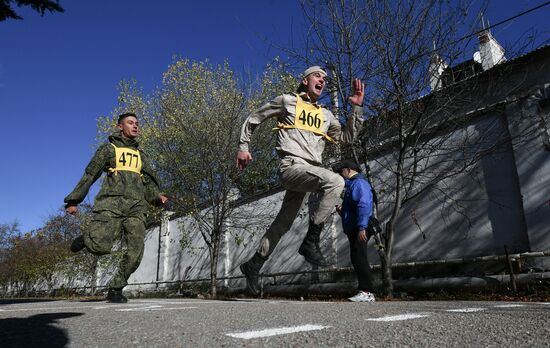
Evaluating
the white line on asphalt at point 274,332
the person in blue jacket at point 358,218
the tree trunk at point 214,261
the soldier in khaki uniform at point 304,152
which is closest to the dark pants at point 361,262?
the person in blue jacket at point 358,218

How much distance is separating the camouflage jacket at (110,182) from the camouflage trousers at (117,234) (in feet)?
0.54

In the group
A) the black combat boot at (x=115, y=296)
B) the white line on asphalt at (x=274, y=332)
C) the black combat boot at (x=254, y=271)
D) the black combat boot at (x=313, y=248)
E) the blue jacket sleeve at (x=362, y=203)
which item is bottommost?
the white line on asphalt at (x=274, y=332)

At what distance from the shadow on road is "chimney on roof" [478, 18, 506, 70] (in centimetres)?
752

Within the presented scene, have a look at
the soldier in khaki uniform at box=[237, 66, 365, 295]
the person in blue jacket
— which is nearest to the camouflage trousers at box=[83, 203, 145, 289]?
the soldier in khaki uniform at box=[237, 66, 365, 295]

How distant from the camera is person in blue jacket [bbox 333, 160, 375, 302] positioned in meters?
5.39

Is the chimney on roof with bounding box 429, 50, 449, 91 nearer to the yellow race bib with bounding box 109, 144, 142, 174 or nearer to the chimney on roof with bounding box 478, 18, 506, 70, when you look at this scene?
the chimney on roof with bounding box 478, 18, 506, 70

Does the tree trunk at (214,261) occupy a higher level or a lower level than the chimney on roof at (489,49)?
lower

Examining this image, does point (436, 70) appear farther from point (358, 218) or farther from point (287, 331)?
point (287, 331)

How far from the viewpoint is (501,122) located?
27.3ft

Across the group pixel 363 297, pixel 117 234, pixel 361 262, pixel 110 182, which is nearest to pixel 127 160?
pixel 110 182

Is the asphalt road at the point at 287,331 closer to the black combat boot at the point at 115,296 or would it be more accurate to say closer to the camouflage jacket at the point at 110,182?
the camouflage jacket at the point at 110,182

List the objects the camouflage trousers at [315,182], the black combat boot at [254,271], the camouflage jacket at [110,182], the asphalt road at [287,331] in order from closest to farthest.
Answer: the asphalt road at [287,331] < the camouflage trousers at [315,182] < the black combat boot at [254,271] < the camouflage jacket at [110,182]

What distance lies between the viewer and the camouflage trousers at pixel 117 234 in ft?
15.9

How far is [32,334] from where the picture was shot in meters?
2.23
